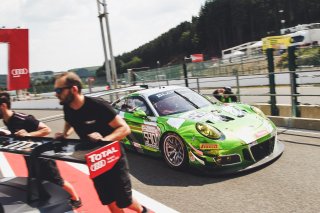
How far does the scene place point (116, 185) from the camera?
129 inches

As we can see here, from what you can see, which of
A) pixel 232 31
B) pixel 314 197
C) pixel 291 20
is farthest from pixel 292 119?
pixel 232 31

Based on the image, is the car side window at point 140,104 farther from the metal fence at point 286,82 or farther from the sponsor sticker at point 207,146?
the metal fence at point 286,82

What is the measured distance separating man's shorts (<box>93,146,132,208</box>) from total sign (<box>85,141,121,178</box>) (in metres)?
0.21

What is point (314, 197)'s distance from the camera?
14.5 feet

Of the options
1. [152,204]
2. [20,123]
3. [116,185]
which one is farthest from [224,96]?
[116,185]

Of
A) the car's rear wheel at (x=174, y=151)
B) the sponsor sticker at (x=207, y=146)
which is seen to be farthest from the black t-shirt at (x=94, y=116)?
the car's rear wheel at (x=174, y=151)

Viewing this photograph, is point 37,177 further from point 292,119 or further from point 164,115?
point 292,119

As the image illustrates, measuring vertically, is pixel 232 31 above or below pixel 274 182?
above

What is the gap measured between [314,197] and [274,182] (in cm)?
77

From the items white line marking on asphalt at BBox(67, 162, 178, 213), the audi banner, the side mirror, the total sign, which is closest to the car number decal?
the side mirror

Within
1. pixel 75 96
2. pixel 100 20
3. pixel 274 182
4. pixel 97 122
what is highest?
pixel 100 20

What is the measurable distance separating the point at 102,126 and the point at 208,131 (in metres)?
2.74

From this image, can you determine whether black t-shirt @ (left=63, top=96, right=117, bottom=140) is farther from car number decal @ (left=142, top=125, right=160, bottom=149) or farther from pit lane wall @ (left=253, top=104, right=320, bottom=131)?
pit lane wall @ (left=253, top=104, right=320, bottom=131)

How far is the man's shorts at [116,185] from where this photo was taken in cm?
326
